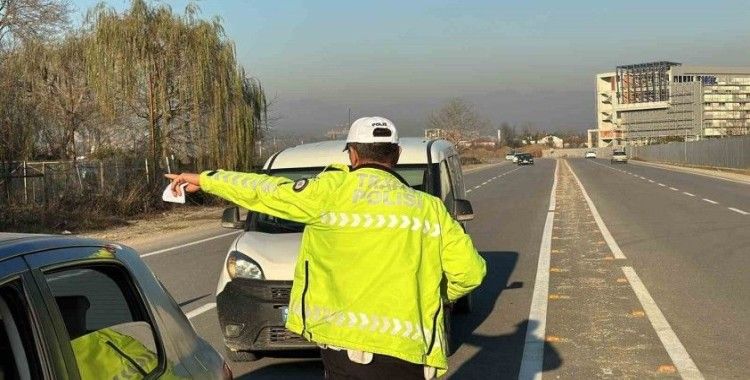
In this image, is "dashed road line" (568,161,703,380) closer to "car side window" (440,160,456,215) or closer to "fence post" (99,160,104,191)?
"car side window" (440,160,456,215)

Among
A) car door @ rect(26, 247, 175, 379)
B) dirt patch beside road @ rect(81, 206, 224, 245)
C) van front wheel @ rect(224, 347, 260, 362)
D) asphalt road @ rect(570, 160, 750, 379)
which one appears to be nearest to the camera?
car door @ rect(26, 247, 175, 379)

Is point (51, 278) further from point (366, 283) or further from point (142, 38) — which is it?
point (142, 38)

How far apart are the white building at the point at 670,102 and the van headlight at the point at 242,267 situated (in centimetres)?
9006

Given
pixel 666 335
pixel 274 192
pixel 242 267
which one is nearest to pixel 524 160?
pixel 666 335

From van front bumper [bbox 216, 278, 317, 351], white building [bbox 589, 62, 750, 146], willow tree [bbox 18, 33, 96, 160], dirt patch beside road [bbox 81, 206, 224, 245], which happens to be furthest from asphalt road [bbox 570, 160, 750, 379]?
white building [bbox 589, 62, 750, 146]

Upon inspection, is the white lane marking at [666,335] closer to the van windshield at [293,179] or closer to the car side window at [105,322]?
the van windshield at [293,179]

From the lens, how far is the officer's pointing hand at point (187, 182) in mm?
3271

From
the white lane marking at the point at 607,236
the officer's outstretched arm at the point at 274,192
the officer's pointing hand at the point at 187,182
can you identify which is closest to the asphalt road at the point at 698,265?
the white lane marking at the point at 607,236

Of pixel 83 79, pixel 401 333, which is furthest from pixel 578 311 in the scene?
pixel 83 79

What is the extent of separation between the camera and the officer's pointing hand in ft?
10.7

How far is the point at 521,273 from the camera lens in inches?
454

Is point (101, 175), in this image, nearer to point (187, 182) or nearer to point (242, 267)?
point (242, 267)

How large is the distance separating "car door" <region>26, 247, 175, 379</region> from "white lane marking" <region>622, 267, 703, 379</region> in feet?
14.5

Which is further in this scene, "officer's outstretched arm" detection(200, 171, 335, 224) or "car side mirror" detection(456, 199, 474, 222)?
"car side mirror" detection(456, 199, 474, 222)
